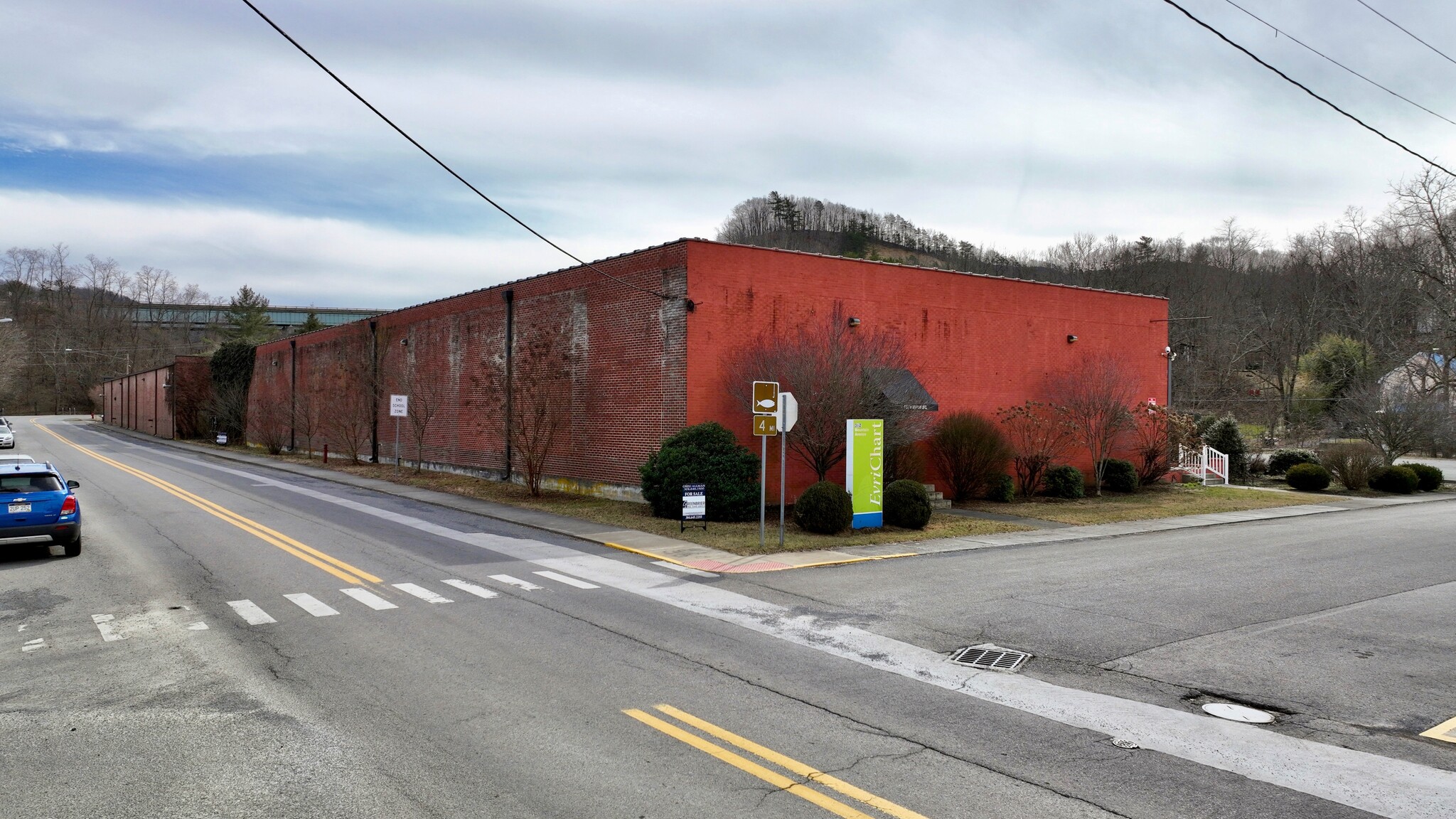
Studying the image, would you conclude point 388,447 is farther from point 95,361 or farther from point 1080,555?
point 95,361

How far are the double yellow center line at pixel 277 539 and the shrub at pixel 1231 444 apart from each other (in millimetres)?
32707

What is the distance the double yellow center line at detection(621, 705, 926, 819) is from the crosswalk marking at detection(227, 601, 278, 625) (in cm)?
524

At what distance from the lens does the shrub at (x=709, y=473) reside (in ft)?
63.5

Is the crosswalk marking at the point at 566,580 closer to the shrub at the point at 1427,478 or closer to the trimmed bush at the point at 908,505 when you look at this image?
the trimmed bush at the point at 908,505

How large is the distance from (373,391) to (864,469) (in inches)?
1041

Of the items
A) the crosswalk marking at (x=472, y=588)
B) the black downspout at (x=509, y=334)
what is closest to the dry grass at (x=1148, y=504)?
the black downspout at (x=509, y=334)

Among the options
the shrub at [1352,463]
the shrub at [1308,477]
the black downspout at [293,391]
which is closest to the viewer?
the shrub at [1308,477]

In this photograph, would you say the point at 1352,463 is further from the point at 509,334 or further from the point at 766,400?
the point at 509,334

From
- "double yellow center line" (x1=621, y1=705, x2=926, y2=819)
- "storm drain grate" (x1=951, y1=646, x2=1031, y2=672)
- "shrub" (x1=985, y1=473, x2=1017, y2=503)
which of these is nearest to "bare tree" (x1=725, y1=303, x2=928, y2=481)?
"shrub" (x1=985, y1=473, x2=1017, y2=503)

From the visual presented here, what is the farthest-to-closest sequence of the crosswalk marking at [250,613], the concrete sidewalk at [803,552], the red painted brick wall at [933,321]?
the red painted brick wall at [933,321] < the concrete sidewalk at [803,552] < the crosswalk marking at [250,613]

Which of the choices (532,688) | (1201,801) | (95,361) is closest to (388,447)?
(532,688)

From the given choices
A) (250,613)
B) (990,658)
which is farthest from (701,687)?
(250,613)

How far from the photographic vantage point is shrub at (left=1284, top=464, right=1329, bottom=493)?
32.0 metres

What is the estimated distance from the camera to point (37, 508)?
13820 millimetres
